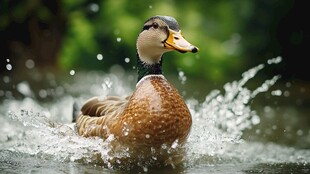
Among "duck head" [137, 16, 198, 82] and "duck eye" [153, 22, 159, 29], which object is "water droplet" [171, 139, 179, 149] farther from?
"duck eye" [153, 22, 159, 29]

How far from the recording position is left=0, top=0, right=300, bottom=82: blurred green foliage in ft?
33.6

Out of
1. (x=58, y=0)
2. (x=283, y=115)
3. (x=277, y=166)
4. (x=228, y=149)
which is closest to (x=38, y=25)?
(x=58, y=0)

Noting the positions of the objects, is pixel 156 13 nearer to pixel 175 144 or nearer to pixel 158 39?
pixel 158 39

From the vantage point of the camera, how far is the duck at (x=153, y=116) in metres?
3.50

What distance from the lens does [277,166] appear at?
3873 millimetres

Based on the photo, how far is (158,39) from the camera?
365 cm

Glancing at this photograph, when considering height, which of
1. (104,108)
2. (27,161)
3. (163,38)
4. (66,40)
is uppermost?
(66,40)

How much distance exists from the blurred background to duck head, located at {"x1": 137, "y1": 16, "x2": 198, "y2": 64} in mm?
5478

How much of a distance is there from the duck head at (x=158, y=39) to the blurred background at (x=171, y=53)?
548 cm

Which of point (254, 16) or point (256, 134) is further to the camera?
point (254, 16)

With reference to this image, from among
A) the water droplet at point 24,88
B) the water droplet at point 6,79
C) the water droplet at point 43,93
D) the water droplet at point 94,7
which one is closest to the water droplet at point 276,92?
the water droplet at point 43,93

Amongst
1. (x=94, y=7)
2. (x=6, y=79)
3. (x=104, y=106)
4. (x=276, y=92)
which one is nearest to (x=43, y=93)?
(x=6, y=79)

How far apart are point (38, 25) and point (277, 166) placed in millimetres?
7334

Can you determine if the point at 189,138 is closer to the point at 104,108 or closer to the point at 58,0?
the point at 104,108
